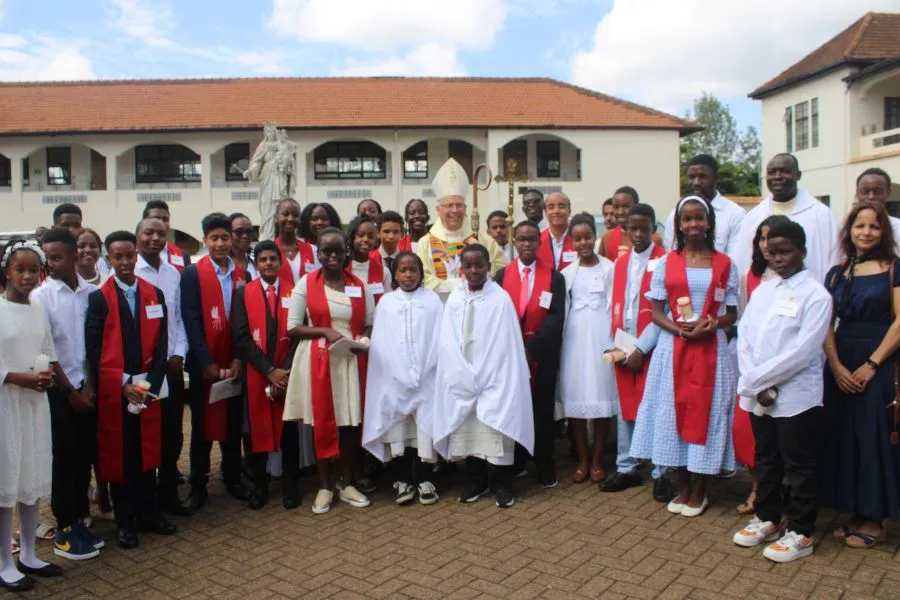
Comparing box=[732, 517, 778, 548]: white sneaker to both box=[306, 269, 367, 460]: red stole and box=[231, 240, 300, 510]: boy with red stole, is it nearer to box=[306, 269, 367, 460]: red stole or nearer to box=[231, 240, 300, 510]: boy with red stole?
box=[306, 269, 367, 460]: red stole

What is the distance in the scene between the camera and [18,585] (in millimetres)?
4289

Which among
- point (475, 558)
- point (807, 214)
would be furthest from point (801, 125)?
point (475, 558)

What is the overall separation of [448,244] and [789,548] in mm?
3495

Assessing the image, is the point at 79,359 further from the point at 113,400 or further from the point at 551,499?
the point at 551,499

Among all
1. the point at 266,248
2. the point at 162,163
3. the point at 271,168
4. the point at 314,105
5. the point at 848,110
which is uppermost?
the point at 314,105

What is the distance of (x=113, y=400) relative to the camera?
16.3ft

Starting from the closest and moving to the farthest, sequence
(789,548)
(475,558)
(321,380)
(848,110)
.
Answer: (789,548) → (475,558) → (321,380) → (848,110)

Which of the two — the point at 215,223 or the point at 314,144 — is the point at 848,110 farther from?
the point at 215,223

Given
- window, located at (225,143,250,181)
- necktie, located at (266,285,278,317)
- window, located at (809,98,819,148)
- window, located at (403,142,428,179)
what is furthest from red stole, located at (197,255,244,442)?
window, located at (809,98,819,148)

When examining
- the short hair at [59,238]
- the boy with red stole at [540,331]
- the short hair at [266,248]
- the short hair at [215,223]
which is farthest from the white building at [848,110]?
the short hair at [59,238]

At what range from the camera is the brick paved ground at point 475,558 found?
13.8 feet

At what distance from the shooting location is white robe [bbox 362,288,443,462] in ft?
18.8

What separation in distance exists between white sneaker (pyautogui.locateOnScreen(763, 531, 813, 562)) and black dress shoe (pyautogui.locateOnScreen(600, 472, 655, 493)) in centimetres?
144

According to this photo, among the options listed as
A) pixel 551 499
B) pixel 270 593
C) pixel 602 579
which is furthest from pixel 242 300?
pixel 602 579
